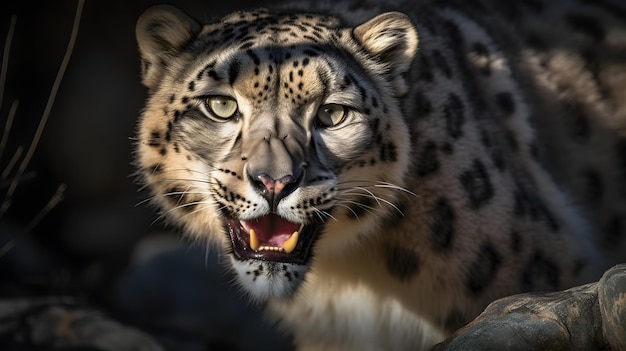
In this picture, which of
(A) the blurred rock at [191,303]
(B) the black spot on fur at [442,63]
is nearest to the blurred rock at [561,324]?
(B) the black spot on fur at [442,63]

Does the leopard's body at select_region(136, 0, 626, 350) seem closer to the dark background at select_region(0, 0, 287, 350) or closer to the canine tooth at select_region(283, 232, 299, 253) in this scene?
the canine tooth at select_region(283, 232, 299, 253)

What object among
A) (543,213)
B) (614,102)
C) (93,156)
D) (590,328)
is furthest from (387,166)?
(93,156)

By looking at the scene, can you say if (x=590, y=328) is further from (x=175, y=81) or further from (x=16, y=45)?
(x=16, y=45)

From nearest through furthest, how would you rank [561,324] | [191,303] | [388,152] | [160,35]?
[561,324] → [388,152] → [160,35] → [191,303]

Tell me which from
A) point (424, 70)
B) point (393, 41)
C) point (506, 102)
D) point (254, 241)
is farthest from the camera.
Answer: point (506, 102)

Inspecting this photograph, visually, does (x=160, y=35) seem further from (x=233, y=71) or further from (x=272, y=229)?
(x=272, y=229)

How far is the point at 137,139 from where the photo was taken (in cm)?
487

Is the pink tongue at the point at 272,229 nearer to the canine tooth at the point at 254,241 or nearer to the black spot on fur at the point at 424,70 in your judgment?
the canine tooth at the point at 254,241

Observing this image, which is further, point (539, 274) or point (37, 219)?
point (37, 219)

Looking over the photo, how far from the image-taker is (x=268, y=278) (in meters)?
4.23

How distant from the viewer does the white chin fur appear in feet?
13.9

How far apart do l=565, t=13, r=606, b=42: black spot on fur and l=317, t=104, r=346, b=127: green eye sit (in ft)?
7.57

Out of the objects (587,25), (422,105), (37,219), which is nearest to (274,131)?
(422,105)

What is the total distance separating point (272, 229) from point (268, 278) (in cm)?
20
